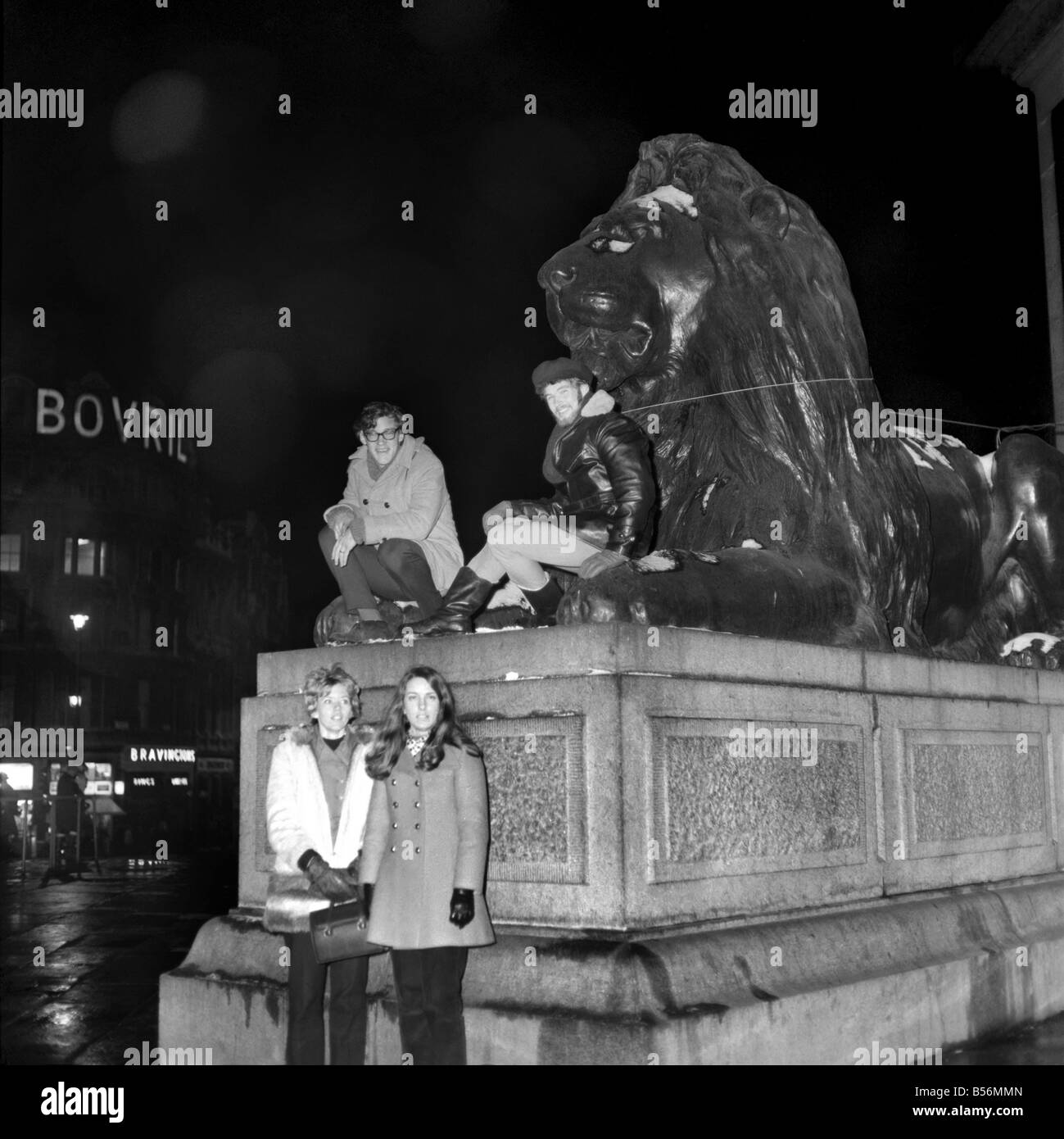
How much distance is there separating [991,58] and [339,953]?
1145 centimetres

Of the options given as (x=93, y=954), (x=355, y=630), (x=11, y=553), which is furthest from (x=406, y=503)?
(x=11, y=553)

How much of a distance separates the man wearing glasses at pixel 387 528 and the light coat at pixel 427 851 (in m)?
1.45

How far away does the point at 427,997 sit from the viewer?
16.3 feet

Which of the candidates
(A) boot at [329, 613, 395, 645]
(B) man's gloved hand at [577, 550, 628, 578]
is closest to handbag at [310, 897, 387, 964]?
(A) boot at [329, 613, 395, 645]

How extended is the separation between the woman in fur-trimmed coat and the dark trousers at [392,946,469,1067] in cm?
31

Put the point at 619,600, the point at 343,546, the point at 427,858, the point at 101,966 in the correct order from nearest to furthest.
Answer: the point at 427,858
the point at 619,600
the point at 343,546
the point at 101,966

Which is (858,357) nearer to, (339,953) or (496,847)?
(496,847)

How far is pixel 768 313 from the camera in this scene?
7.25 meters

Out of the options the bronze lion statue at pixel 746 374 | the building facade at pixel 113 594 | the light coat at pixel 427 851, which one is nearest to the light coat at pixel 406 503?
the bronze lion statue at pixel 746 374

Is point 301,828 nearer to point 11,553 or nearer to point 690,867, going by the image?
point 690,867

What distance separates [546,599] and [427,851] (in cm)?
172

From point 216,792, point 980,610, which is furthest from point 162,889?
point 216,792

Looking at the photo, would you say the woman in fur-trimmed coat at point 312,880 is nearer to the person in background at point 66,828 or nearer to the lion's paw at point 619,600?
the lion's paw at point 619,600

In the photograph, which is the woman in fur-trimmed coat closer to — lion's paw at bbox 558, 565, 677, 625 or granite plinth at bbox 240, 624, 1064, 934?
granite plinth at bbox 240, 624, 1064, 934
